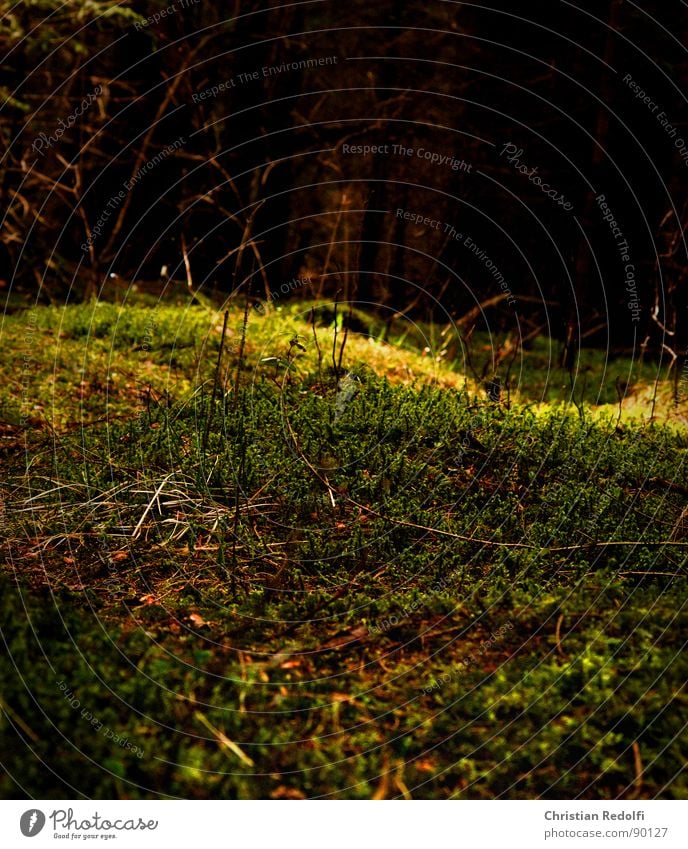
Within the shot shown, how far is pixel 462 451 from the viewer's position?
4.93 metres

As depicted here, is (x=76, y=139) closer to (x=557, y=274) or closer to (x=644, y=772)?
(x=557, y=274)

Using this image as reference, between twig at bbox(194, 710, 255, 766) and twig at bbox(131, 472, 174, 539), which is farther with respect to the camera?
twig at bbox(131, 472, 174, 539)

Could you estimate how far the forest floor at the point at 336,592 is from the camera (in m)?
2.52

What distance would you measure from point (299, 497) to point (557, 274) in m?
9.82

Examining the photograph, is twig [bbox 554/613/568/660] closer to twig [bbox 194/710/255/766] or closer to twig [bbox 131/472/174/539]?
twig [bbox 194/710/255/766]

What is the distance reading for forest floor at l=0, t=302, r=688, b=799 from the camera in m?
2.52

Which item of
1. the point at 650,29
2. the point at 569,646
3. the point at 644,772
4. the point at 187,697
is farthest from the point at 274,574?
the point at 650,29

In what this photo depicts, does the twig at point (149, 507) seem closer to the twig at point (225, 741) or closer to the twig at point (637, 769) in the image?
the twig at point (225, 741)
